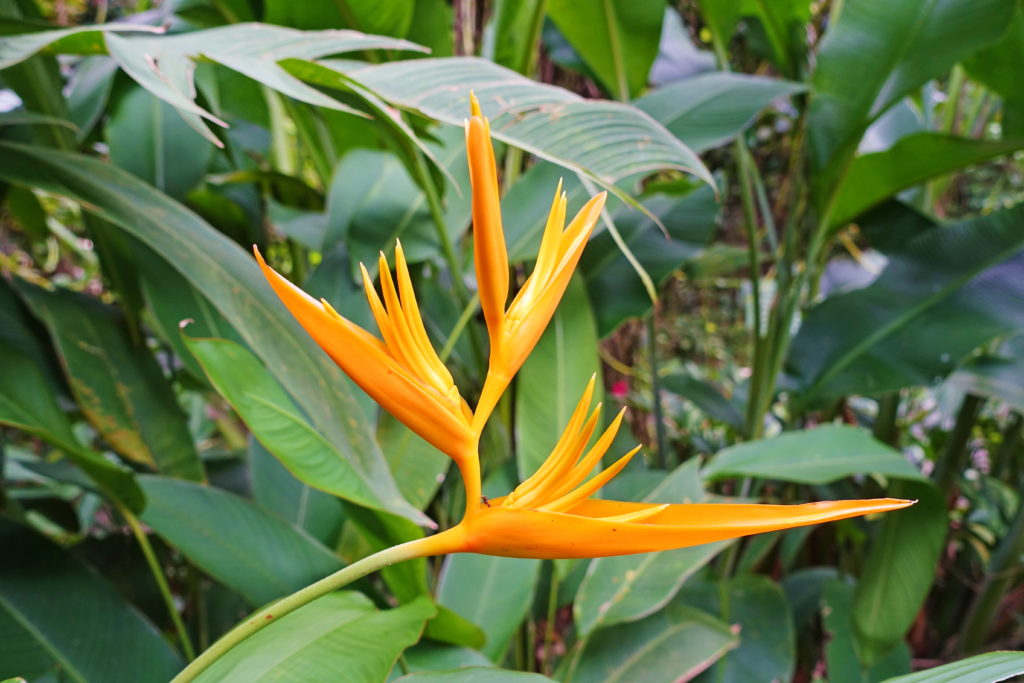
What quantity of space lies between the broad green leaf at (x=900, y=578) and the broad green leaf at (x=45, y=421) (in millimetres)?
620

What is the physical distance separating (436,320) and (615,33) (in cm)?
36

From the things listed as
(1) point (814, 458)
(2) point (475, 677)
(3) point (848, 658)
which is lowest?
(3) point (848, 658)

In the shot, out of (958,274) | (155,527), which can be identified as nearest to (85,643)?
(155,527)

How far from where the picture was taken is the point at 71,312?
492 millimetres

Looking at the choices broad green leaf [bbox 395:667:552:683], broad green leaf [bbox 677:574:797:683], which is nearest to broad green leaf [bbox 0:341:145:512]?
broad green leaf [bbox 395:667:552:683]

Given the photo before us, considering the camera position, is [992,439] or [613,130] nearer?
[613,130]

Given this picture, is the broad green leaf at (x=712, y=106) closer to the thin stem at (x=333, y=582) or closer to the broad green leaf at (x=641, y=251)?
the broad green leaf at (x=641, y=251)

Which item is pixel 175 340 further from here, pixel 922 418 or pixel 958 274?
pixel 922 418

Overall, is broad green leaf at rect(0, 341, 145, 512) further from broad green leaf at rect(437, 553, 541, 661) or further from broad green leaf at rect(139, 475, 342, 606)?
broad green leaf at rect(437, 553, 541, 661)

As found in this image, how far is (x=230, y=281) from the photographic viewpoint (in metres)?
0.36

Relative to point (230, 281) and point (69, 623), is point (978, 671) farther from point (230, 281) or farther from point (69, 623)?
point (69, 623)

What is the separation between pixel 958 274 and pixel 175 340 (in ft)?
2.45

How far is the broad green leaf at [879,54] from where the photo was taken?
569 millimetres

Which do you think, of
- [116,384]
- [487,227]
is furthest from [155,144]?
[487,227]
